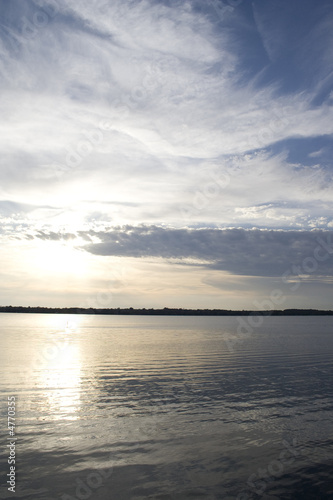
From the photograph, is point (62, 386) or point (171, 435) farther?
point (62, 386)

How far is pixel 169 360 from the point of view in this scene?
47594mm

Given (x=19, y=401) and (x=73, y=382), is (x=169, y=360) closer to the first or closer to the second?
(x=73, y=382)

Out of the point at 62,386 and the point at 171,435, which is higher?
the point at 171,435

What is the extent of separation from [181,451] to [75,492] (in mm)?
5590

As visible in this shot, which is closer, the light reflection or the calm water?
the calm water

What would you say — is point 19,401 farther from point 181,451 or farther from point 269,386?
point 269,386

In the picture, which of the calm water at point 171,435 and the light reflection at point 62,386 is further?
the light reflection at point 62,386

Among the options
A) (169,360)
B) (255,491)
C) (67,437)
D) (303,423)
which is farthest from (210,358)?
(255,491)

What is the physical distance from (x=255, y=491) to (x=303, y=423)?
9.00m

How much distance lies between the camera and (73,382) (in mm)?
33719

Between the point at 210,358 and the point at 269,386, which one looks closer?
the point at 269,386

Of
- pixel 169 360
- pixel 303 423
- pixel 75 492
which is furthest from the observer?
pixel 169 360

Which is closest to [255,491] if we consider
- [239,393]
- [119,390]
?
[239,393]

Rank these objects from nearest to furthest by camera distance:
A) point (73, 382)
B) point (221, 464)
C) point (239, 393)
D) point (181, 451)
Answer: point (221, 464), point (181, 451), point (239, 393), point (73, 382)
